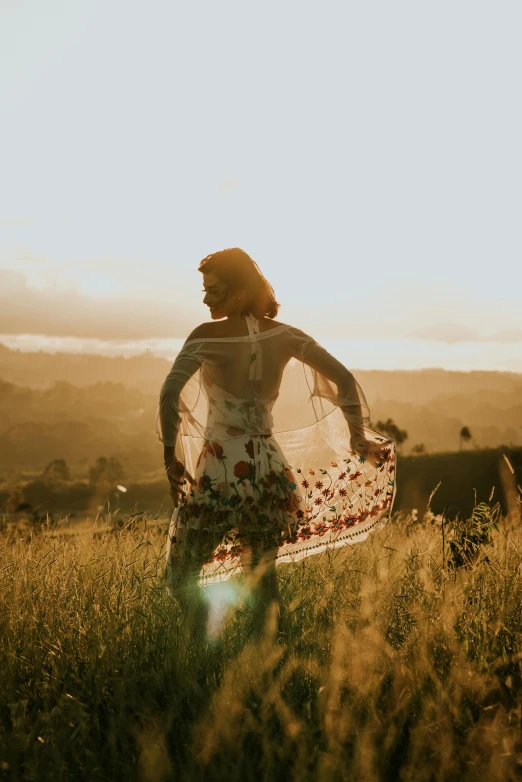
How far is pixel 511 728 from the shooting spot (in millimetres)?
3023

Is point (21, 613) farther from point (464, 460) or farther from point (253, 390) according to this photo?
point (464, 460)

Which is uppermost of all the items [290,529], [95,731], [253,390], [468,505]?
[253,390]

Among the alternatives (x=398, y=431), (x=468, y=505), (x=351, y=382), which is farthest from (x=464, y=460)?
(x=351, y=382)

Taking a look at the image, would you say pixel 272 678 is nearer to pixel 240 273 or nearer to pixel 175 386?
pixel 175 386

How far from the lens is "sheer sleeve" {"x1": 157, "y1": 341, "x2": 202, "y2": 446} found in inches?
166

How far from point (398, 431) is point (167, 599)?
1188 inches

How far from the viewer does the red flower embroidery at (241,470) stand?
420 centimetres

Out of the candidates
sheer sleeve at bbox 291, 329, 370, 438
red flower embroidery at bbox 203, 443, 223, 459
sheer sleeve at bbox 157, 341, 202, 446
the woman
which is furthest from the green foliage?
sheer sleeve at bbox 157, 341, 202, 446

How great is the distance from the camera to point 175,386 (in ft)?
13.9

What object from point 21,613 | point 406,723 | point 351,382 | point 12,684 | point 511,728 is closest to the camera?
point 511,728

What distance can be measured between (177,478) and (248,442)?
0.44m

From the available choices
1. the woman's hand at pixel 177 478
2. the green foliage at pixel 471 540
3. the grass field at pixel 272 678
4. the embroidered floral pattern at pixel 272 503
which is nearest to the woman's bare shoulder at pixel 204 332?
the embroidered floral pattern at pixel 272 503

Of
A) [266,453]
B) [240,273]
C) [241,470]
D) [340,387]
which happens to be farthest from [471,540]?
[240,273]

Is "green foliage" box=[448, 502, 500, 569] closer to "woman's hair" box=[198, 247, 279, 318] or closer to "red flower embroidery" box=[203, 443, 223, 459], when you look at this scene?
"red flower embroidery" box=[203, 443, 223, 459]
